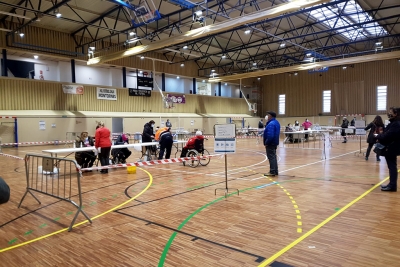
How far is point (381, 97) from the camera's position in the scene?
90.6 feet

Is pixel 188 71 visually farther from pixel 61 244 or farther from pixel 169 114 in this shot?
pixel 61 244

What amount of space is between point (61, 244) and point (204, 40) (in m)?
21.8

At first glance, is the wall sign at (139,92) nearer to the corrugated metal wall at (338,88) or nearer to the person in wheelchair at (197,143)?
the corrugated metal wall at (338,88)

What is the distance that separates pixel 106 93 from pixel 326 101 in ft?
75.2

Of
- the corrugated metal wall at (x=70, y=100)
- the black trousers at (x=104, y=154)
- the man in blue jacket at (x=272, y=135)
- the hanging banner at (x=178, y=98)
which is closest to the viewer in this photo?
the man in blue jacket at (x=272, y=135)

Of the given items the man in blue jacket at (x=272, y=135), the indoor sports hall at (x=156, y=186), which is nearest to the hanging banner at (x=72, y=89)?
the indoor sports hall at (x=156, y=186)

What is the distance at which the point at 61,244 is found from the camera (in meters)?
3.45

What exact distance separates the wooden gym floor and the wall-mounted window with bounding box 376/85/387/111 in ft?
81.6

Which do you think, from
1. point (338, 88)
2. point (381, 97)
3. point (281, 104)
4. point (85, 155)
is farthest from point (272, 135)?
point (281, 104)

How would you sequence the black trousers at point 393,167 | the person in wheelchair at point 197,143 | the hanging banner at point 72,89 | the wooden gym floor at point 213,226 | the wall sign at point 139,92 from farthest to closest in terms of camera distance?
1. the wall sign at point 139,92
2. the hanging banner at point 72,89
3. the person in wheelchair at point 197,143
4. the black trousers at point 393,167
5. the wooden gym floor at point 213,226

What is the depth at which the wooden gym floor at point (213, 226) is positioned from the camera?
119 inches

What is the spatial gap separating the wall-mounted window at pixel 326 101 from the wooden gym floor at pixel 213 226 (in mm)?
26578

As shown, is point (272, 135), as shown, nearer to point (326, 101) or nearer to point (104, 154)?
point (104, 154)

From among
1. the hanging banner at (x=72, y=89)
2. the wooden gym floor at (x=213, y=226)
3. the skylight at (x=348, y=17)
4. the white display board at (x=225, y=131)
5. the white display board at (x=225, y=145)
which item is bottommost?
the wooden gym floor at (x=213, y=226)
